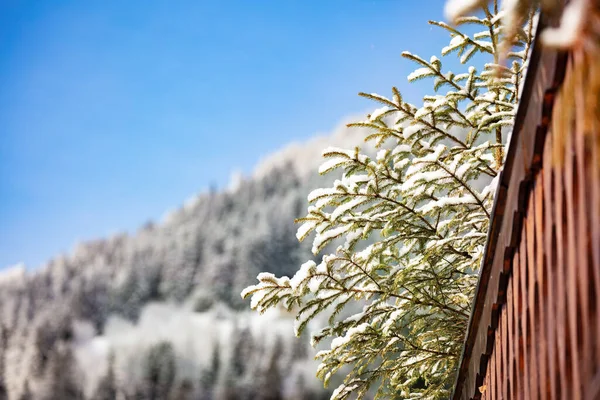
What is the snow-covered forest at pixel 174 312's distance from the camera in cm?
6303

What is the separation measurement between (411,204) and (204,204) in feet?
336

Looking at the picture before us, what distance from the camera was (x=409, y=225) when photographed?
4.21 m

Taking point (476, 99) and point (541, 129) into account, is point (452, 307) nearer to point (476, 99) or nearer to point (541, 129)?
point (476, 99)

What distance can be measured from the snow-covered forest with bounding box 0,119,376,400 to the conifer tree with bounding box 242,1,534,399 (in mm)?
53836

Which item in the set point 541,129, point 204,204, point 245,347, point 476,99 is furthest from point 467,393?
point 204,204

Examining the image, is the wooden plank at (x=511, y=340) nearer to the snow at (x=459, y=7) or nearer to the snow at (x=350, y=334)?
the snow at (x=459, y=7)

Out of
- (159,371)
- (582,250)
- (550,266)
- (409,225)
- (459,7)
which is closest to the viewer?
(459,7)

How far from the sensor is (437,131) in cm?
430

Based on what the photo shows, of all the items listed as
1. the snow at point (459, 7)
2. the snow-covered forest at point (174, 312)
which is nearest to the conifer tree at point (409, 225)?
the snow at point (459, 7)

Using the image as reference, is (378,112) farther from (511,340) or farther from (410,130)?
(511,340)

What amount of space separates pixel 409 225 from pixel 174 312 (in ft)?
294

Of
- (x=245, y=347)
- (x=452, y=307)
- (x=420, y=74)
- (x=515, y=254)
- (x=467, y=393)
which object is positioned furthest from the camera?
(x=245, y=347)

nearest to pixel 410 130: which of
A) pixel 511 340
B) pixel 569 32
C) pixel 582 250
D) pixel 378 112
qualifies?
pixel 378 112

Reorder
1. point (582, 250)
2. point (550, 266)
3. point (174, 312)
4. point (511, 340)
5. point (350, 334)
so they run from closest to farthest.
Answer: point (582, 250), point (550, 266), point (511, 340), point (350, 334), point (174, 312)
